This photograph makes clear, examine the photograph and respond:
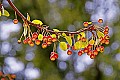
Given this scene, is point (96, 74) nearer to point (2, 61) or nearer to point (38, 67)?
point (38, 67)

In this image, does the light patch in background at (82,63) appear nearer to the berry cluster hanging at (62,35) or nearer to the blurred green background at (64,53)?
the blurred green background at (64,53)

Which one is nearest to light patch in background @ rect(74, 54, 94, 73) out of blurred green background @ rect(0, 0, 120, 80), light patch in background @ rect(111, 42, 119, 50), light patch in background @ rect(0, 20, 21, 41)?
blurred green background @ rect(0, 0, 120, 80)

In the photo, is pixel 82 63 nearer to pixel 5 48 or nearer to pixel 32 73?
pixel 32 73

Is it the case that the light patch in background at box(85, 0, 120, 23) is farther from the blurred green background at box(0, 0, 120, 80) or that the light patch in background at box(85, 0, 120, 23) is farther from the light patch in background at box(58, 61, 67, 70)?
the light patch in background at box(58, 61, 67, 70)

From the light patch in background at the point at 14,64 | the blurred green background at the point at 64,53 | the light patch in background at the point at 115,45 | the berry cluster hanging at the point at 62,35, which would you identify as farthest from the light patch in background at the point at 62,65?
the berry cluster hanging at the point at 62,35

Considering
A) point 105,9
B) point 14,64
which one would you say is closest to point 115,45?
point 105,9

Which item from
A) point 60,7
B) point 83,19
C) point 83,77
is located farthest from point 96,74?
point 60,7
